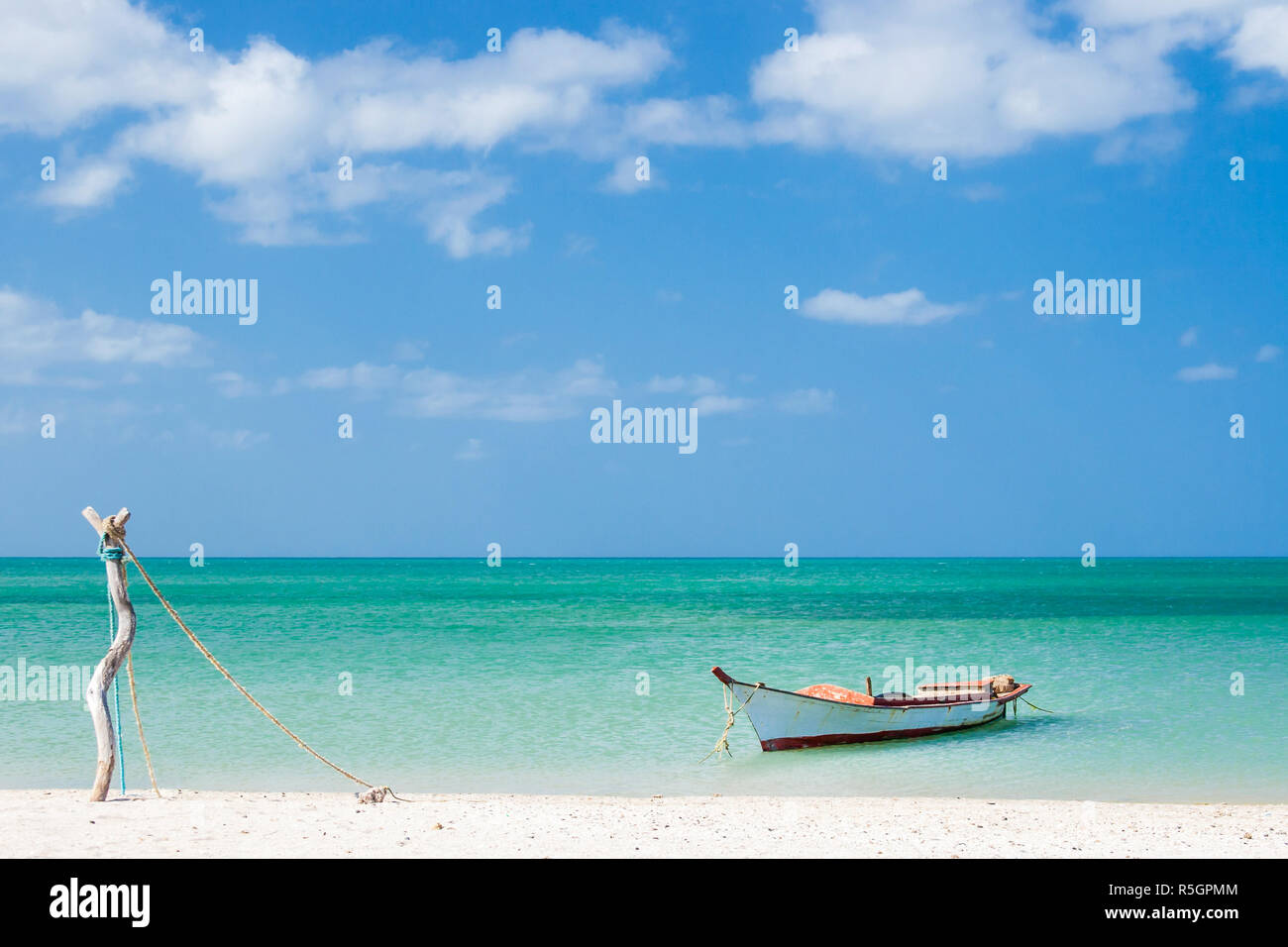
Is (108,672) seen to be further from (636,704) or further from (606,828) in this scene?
(636,704)

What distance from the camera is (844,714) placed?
16500 mm

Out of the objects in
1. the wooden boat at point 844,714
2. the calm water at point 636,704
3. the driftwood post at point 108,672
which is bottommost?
the calm water at point 636,704

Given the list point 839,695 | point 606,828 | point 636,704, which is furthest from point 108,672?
point 636,704

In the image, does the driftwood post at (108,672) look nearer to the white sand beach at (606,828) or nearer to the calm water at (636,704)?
the white sand beach at (606,828)

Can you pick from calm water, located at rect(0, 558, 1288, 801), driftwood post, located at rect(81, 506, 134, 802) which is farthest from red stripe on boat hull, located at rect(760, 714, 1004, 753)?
driftwood post, located at rect(81, 506, 134, 802)

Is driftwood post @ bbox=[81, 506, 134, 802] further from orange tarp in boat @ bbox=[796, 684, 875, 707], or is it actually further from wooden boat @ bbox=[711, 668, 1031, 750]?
orange tarp in boat @ bbox=[796, 684, 875, 707]

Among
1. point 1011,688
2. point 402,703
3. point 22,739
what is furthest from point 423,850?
point 1011,688

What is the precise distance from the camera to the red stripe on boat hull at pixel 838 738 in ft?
53.0

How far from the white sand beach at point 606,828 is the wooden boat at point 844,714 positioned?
3288 millimetres

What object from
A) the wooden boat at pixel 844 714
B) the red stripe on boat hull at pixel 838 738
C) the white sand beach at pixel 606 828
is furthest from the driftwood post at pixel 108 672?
the red stripe on boat hull at pixel 838 738

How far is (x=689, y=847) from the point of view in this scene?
29.8 feet
